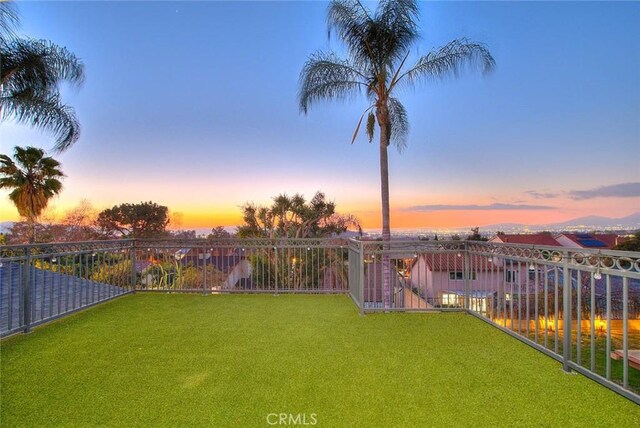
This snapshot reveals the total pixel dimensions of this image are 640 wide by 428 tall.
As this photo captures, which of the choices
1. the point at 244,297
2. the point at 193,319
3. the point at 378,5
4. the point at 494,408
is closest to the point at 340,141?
the point at 378,5

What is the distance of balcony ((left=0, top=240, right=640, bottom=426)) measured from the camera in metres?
2.29

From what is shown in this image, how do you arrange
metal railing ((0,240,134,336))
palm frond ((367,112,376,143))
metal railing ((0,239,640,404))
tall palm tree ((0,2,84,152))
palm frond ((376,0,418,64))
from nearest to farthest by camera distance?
metal railing ((0,239,640,404)), metal railing ((0,240,134,336)), palm frond ((376,0,418,64)), palm frond ((367,112,376,143)), tall palm tree ((0,2,84,152))

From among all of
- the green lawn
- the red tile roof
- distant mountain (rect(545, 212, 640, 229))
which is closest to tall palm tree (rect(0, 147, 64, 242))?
the green lawn

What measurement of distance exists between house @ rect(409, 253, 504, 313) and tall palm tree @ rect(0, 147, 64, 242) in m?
15.2

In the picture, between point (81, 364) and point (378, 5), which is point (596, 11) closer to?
point (378, 5)

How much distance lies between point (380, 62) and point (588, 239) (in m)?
5.47

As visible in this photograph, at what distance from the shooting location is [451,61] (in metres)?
7.33

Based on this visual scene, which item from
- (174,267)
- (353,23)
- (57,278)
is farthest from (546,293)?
(57,278)

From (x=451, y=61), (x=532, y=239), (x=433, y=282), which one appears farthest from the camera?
(x=451, y=61)

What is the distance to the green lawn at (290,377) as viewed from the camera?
7.23 ft

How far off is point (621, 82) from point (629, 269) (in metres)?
7.59

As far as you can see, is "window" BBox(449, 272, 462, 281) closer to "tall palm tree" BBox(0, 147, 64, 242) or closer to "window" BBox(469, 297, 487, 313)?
"window" BBox(469, 297, 487, 313)

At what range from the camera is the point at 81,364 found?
3100mm

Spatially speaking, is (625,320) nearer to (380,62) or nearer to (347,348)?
(347,348)
